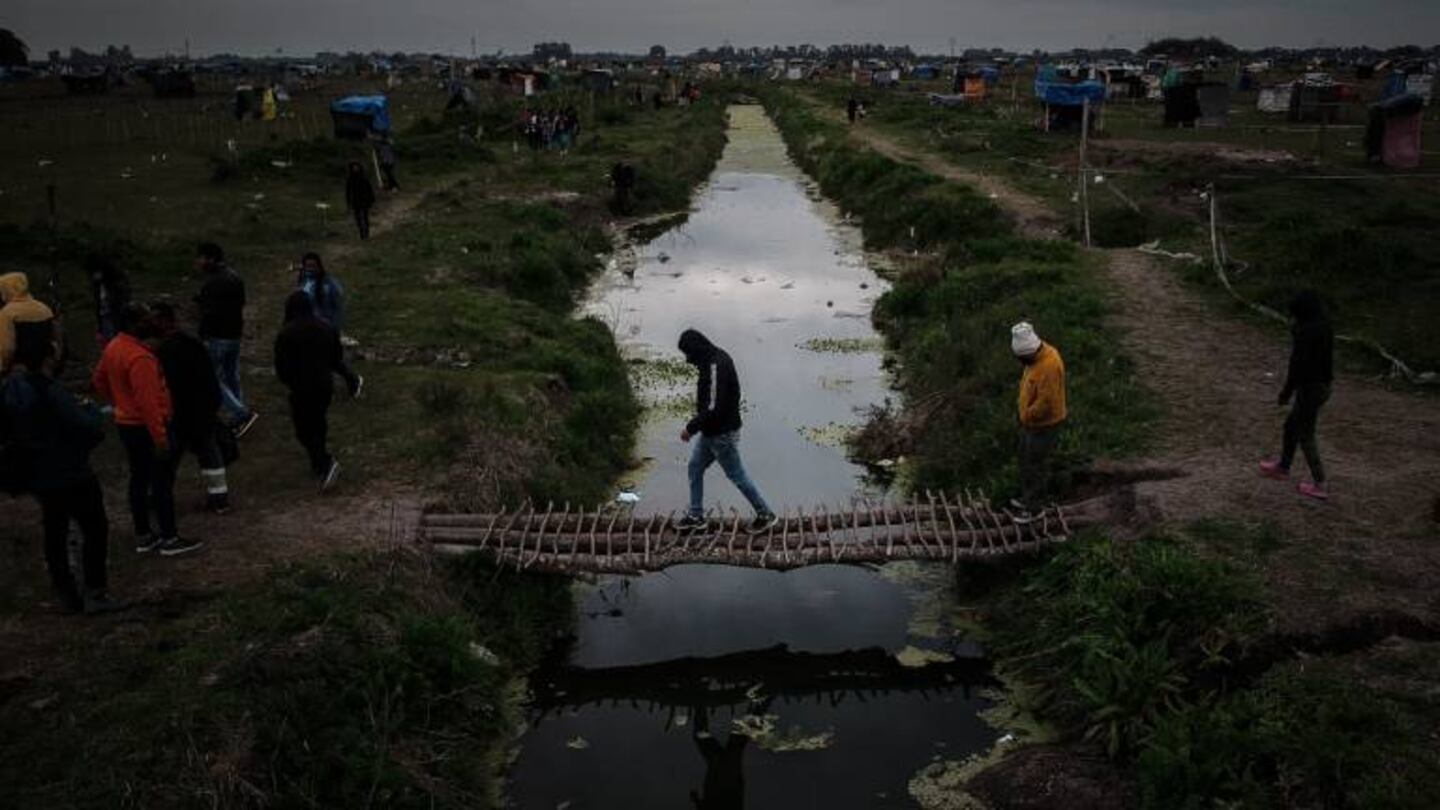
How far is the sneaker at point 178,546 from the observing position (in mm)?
8617

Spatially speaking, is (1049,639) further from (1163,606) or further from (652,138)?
(652,138)

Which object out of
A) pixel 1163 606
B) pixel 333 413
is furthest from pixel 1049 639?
pixel 333 413

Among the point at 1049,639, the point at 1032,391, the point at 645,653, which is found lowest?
the point at 645,653

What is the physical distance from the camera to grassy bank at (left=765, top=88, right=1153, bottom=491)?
1144 centimetres

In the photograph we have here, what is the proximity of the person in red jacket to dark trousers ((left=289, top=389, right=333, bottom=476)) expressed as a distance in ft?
4.71

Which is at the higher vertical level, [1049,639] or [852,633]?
[1049,639]

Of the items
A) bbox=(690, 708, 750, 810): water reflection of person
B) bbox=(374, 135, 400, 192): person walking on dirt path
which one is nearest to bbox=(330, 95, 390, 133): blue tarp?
bbox=(374, 135, 400, 192): person walking on dirt path

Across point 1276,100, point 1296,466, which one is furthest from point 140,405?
point 1276,100

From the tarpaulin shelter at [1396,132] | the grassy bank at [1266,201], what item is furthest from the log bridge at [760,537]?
the tarpaulin shelter at [1396,132]

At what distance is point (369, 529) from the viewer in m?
9.31

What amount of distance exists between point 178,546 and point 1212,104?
139 ft

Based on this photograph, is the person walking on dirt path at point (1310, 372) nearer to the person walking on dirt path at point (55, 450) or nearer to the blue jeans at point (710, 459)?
the blue jeans at point (710, 459)

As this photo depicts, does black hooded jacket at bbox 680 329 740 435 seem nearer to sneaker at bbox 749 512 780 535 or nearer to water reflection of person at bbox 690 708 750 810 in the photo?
sneaker at bbox 749 512 780 535

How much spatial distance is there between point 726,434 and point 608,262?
56.2ft
